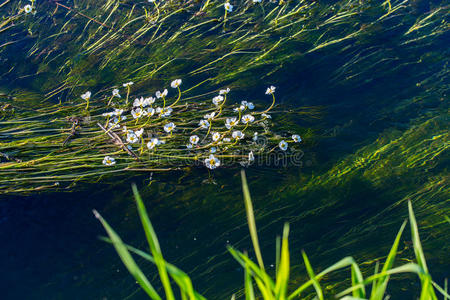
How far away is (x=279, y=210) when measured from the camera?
2.52 m

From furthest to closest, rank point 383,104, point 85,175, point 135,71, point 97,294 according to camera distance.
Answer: point 135,71
point 383,104
point 85,175
point 97,294

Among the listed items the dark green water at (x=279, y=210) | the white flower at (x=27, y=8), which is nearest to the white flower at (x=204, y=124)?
the dark green water at (x=279, y=210)

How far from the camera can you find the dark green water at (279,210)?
7.52 feet

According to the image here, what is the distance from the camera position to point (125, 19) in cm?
365

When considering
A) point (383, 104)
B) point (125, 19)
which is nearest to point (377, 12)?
point (383, 104)

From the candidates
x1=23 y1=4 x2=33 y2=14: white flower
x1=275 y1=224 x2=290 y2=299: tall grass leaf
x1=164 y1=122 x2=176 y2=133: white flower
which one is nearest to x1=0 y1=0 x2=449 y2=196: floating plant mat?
x1=23 y1=4 x2=33 y2=14: white flower

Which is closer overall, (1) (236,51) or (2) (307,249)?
(2) (307,249)

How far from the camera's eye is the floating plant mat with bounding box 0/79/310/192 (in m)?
2.57

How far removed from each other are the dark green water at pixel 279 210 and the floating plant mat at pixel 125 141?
0.12 metres

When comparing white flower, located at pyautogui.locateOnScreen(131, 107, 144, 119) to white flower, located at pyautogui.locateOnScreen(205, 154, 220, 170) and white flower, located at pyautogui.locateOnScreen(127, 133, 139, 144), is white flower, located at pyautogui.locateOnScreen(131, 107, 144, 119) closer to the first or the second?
white flower, located at pyautogui.locateOnScreen(127, 133, 139, 144)

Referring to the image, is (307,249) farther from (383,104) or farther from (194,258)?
(383,104)

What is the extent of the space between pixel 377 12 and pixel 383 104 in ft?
3.85

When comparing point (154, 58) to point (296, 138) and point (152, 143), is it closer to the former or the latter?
point (152, 143)

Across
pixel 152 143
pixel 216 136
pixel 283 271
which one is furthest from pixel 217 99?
pixel 283 271
